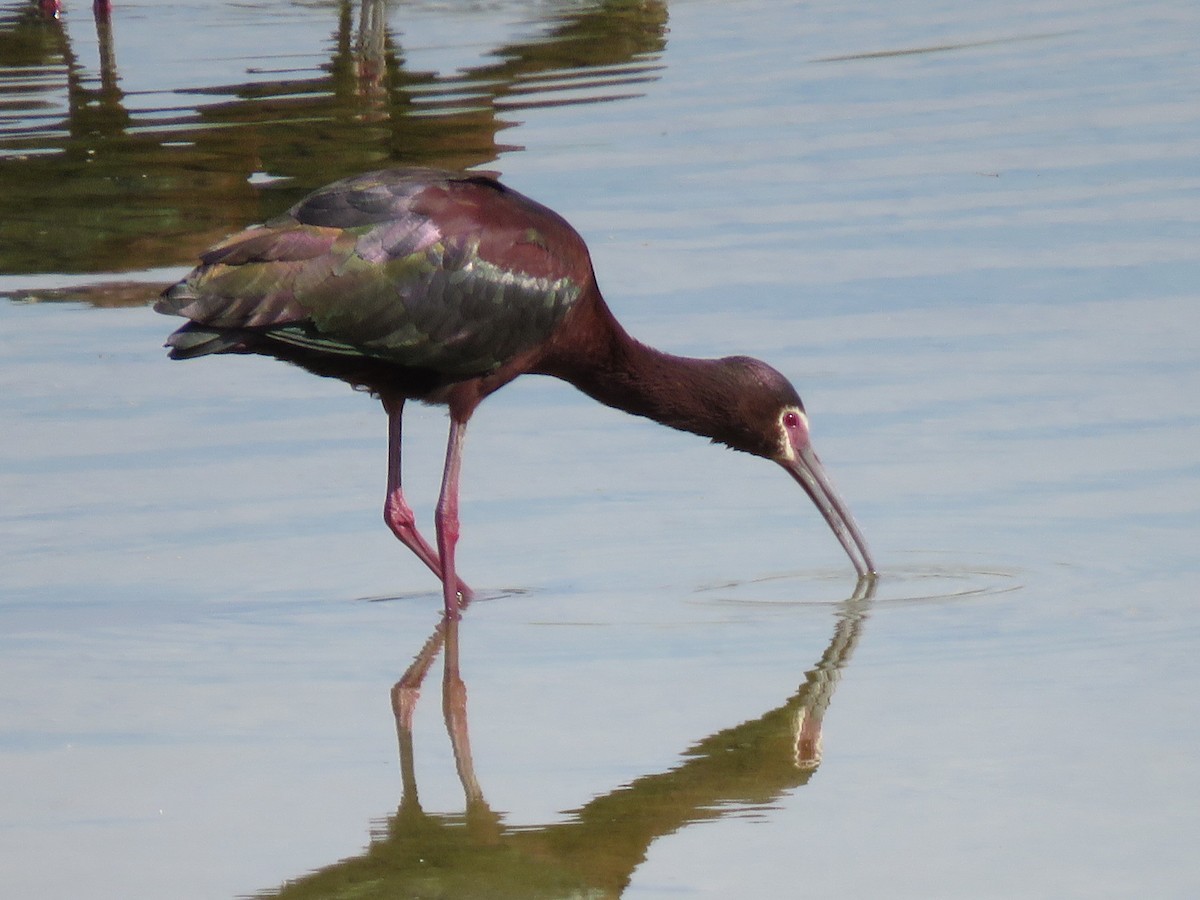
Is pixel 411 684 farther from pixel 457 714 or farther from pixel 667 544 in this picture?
pixel 667 544

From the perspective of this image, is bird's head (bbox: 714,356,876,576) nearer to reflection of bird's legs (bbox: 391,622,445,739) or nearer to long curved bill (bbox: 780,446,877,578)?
long curved bill (bbox: 780,446,877,578)

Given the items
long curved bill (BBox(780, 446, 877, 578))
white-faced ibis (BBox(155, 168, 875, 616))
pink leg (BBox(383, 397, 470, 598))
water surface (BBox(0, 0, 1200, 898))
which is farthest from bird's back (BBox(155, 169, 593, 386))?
long curved bill (BBox(780, 446, 877, 578))

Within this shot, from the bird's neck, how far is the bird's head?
1.3 inches

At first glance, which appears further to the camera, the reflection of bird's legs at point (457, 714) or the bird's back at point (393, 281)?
the bird's back at point (393, 281)

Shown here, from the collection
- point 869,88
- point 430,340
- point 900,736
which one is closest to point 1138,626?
point 900,736

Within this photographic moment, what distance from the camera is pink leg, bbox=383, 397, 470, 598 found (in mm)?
7102

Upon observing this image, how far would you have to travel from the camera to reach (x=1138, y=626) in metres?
6.23

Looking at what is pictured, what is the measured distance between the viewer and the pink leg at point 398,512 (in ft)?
23.3

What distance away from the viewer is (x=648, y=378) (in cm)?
762

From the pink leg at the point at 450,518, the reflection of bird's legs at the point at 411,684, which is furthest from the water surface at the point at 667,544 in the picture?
the pink leg at the point at 450,518

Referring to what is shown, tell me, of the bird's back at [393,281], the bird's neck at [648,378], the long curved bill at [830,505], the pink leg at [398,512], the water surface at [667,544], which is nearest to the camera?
the water surface at [667,544]

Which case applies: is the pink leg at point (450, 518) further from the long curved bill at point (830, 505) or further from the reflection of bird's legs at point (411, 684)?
the long curved bill at point (830, 505)

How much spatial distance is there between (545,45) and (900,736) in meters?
11.3

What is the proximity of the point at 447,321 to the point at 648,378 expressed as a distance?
77 centimetres
